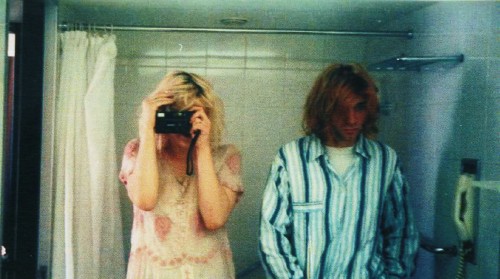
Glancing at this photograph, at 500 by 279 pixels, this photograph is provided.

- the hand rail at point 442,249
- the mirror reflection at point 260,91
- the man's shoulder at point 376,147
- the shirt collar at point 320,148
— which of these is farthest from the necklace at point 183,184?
the hand rail at point 442,249

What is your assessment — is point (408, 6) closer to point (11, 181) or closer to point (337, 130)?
point (337, 130)

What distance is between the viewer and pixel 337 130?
1035mm

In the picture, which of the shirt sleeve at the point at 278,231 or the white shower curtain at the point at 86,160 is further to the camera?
the white shower curtain at the point at 86,160

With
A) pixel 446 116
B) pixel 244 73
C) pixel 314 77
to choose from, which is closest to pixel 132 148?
pixel 244 73

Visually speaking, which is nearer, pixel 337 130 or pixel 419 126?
pixel 337 130

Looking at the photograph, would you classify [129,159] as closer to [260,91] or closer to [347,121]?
[260,91]

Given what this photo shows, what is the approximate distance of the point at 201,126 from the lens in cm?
102

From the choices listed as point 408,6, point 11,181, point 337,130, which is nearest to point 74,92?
point 11,181

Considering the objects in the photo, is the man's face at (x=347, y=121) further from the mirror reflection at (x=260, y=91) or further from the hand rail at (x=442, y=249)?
the hand rail at (x=442, y=249)

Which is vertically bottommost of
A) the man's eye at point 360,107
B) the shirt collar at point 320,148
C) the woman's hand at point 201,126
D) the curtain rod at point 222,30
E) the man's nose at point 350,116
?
the shirt collar at point 320,148

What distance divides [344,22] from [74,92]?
0.58 metres

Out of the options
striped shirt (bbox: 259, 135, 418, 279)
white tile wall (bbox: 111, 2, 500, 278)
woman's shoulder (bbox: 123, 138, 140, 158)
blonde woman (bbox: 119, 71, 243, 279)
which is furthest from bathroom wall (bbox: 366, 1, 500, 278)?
woman's shoulder (bbox: 123, 138, 140, 158)

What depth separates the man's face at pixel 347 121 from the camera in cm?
102

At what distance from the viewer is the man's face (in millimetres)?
1023
